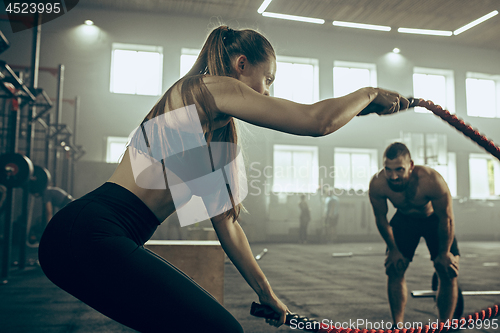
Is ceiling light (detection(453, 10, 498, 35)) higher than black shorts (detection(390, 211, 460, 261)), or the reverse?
ceiling light (detection(453, 10, 498, 35))

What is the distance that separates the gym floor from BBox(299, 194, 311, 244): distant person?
13.9 feet

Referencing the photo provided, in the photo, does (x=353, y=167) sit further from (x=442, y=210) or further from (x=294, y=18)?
(x=442, y=210)

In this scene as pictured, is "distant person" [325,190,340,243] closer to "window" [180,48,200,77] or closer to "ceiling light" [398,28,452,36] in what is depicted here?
"window" [180,48,200,77]

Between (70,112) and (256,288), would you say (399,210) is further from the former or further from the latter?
(70,112)

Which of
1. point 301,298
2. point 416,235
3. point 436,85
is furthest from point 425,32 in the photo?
point 416,235

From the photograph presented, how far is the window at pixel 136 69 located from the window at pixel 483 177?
10.3 meters

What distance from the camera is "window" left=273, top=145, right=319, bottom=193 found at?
11.2 meters

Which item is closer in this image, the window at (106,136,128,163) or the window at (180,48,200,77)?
the window at (106,136,128,163)

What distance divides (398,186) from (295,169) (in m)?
8.67

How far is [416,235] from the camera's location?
2.85 m

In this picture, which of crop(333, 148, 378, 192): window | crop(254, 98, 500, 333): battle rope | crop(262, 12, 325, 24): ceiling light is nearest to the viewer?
crop(254, 98, 500, 333): battle rope

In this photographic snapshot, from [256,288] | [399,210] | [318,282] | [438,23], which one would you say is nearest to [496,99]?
[438,23]

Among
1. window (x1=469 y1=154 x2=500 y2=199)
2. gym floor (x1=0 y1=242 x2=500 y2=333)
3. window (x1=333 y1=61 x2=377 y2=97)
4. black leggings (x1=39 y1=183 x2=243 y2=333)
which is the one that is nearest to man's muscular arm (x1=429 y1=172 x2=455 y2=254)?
gym floor (x1=0 y1=242 x2=500 y2=333)

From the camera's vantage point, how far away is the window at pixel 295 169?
11234mm
